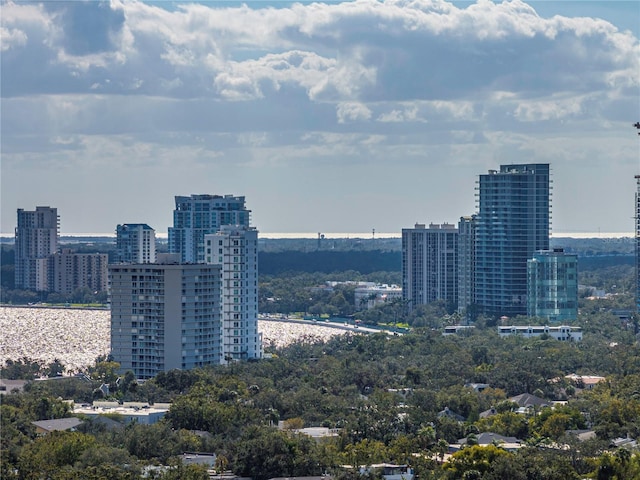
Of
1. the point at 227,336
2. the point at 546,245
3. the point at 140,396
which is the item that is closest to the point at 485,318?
the point at 546,245

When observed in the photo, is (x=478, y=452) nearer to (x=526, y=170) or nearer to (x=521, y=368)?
(x=521, y=368)

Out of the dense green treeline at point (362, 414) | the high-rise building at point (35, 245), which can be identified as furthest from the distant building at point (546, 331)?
the high-rise building at point (35, 245)

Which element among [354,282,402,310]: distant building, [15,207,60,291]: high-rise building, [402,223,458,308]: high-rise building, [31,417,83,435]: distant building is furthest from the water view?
[31,417,83,435]: distant building

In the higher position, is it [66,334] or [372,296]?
[372,296]

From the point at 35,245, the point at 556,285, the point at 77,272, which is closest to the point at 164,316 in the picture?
the point at 556,285

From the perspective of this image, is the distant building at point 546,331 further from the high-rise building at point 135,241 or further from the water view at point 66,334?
the high-rise building at point 135,241

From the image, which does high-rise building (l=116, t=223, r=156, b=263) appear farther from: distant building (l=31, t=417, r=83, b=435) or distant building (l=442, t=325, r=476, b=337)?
distant building (l=31, t=417, r=83, b=435)

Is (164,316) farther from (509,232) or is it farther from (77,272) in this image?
(77,272)
